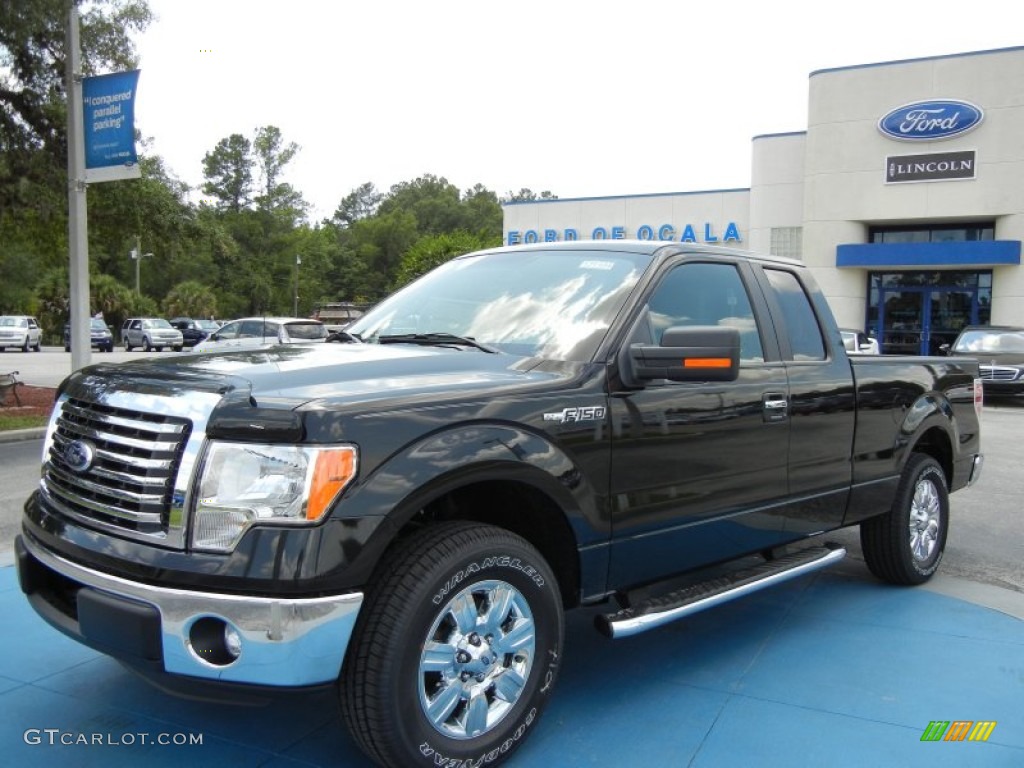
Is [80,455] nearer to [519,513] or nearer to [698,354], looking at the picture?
[519,513]

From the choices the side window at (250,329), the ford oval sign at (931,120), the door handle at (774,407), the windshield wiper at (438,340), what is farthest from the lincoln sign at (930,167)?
the windshield wiper at (438,340)

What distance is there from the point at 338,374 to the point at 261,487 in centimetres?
57

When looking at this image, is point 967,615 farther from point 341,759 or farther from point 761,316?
point 341,759

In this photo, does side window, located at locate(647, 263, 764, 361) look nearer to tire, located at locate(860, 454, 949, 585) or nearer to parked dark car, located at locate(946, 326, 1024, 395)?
tire, located at locate(860, 454, 949, 585)

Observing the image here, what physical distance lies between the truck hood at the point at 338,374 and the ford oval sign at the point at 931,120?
2685cm

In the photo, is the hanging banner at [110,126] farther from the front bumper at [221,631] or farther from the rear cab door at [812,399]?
the front bumper at [221,631]

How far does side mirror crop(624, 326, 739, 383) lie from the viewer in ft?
10.4

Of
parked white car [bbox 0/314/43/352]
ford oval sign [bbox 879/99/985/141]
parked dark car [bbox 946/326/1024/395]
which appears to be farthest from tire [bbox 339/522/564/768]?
parked white car [bbox 0/314/43/352]

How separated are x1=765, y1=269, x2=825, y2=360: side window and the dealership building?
24.0 metres

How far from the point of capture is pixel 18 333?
3775 cm

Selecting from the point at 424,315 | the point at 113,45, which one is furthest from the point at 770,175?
the point at 424,315

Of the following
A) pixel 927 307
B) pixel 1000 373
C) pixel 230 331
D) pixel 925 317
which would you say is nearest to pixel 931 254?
pixel 927 307

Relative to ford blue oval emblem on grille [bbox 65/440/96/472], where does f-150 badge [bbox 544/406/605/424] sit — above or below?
above

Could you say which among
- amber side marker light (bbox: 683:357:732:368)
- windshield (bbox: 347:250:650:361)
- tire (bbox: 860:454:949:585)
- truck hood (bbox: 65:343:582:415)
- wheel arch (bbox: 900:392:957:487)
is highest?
windshield (bbox: 347:250:650:361)
